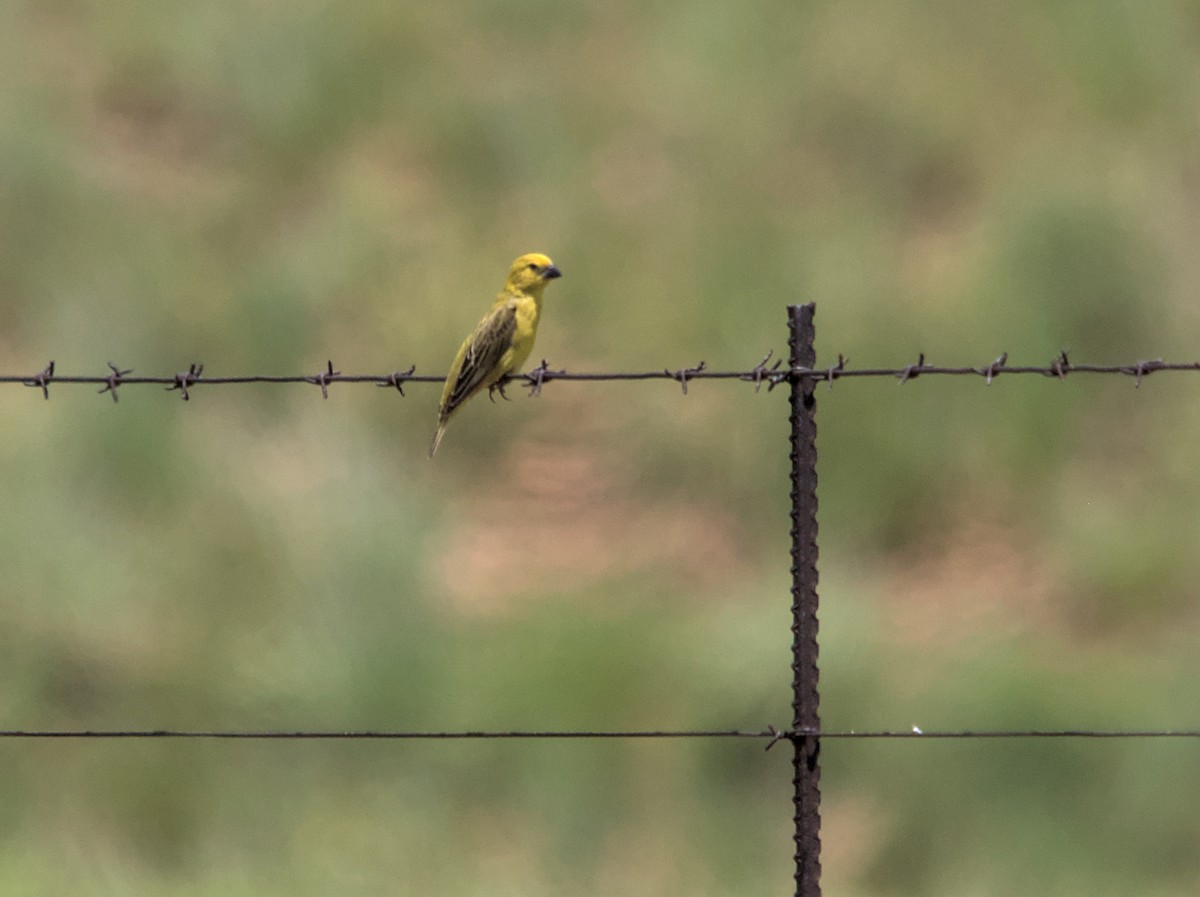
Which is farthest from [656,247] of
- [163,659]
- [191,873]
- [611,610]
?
[191,873]

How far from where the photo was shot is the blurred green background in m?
12.8

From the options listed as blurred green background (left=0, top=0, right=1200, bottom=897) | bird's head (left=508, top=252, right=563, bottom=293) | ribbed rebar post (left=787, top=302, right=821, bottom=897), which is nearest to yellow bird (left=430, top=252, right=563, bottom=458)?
bird's head (left=508, top=252, right=563, bottom=293)

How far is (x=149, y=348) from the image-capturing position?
60.0 ft

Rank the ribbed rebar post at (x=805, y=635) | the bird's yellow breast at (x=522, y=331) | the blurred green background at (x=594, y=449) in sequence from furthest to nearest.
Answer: the blurred green background at (x=594, y=449) → the bird's yellow breast at (x=522, y=331) → the ribbed rebar post at (x=805, y=635)

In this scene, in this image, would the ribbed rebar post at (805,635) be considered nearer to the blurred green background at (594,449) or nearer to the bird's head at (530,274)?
the bird's head at (530,274)

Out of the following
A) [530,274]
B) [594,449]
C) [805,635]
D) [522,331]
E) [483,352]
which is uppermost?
[594,449]

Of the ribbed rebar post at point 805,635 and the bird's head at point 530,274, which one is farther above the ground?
the bird's head at point 530,274

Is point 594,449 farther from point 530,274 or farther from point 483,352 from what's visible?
point 483,352

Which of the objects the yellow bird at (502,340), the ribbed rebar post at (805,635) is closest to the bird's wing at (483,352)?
the yellow bird at (502,340)

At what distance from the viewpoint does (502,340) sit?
9.63 meters

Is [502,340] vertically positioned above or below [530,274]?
below

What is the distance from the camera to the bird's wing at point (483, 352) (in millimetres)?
9586

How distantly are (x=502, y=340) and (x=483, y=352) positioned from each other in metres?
0.12

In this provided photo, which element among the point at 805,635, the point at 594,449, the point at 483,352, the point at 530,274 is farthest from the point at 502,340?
the point at 594,449
